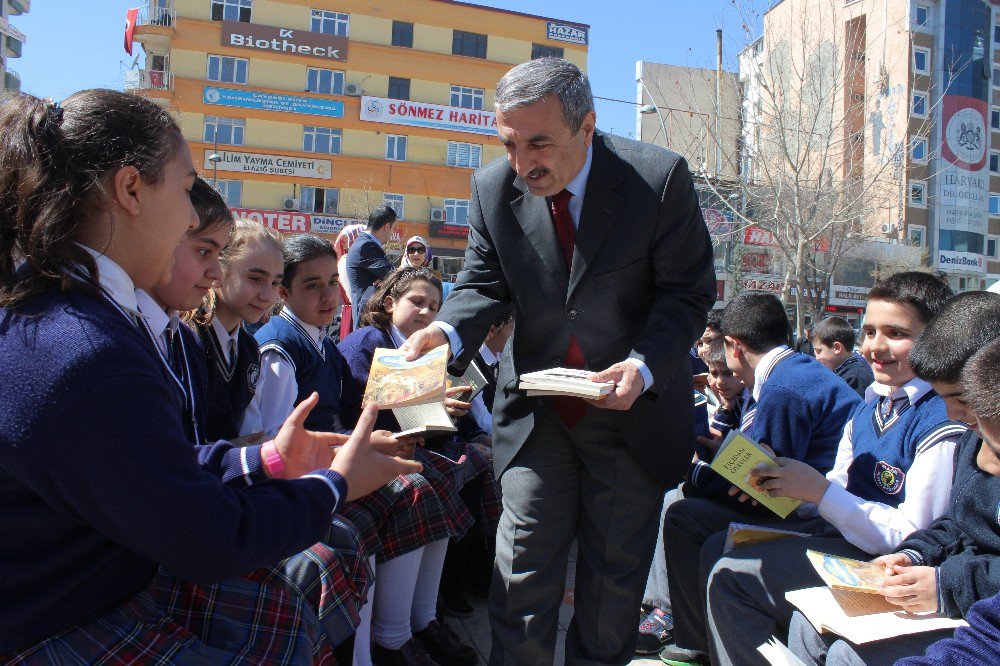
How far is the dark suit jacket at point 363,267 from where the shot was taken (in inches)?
224

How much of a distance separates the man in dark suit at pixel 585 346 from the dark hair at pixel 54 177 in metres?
1.06

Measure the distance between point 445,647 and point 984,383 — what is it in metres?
2.14

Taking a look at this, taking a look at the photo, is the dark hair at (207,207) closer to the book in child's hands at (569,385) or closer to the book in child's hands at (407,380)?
the book in child's hands at (407,380)

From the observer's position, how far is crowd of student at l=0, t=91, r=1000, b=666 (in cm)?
130

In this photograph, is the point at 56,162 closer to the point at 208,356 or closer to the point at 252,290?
the point at 208,356

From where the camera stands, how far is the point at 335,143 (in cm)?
3441

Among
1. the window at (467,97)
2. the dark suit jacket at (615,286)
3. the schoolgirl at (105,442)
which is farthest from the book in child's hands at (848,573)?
the window at (467,97)

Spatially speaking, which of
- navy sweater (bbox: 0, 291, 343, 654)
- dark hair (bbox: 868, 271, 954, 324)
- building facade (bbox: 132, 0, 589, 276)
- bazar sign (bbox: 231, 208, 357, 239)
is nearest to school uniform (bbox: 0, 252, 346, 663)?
navy sweater (bbox: 0, 291, 343, 654)

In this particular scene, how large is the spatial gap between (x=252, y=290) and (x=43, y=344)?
1738mm

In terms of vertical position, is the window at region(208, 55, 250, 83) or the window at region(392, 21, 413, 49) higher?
the window at region(392, 21, 413, 49)

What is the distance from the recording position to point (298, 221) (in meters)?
33.0

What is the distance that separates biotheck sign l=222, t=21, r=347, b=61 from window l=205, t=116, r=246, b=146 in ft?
11.0

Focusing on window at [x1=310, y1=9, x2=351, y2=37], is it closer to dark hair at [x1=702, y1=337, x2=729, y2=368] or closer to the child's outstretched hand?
dark hair at [x1=702, y1=337, x2=729, y2=368]

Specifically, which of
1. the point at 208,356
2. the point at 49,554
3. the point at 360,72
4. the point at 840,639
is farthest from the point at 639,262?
the point at 360,72
